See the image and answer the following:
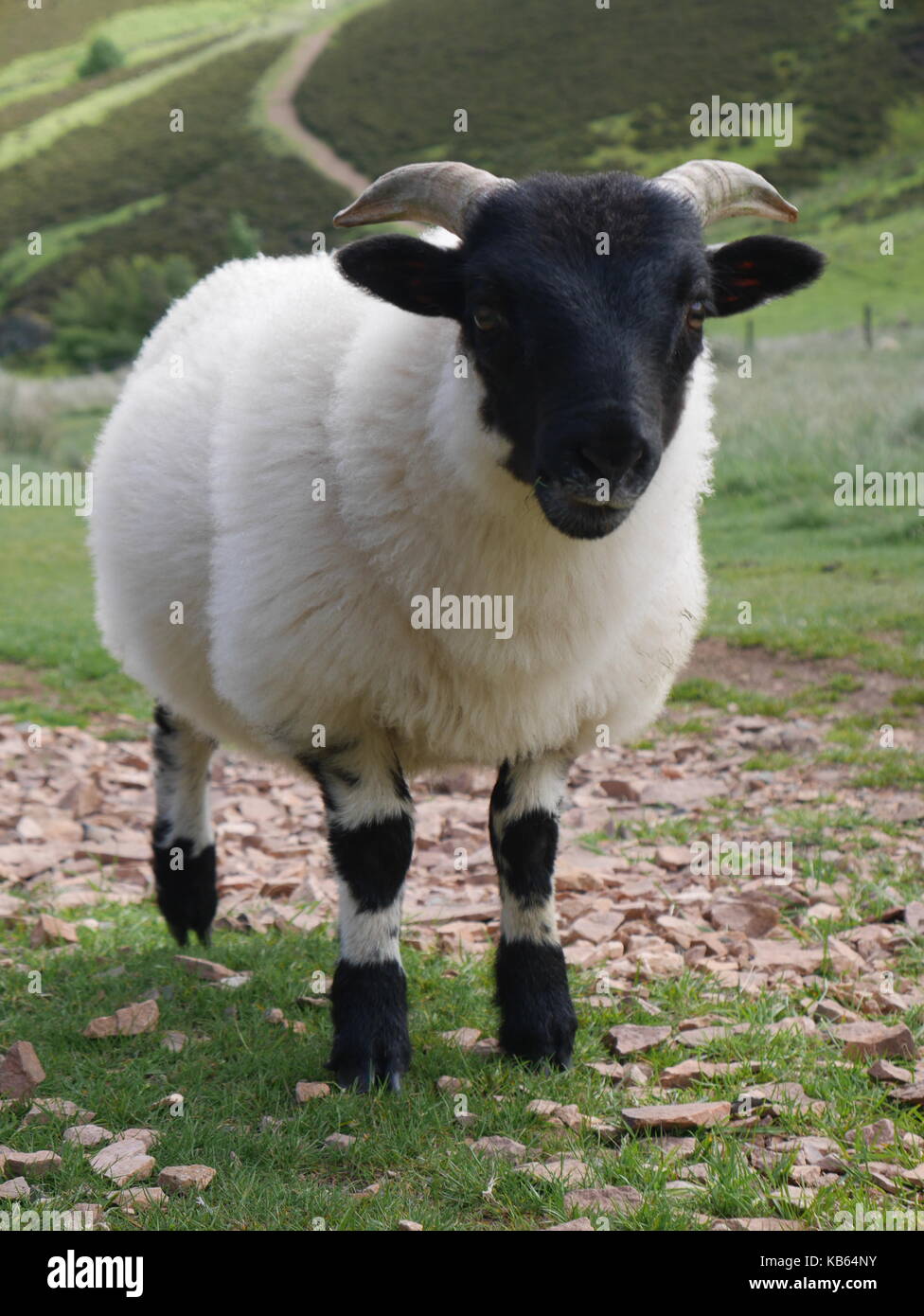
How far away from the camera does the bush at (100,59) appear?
7019 cm

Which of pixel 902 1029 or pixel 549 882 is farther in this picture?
pixel 549 882

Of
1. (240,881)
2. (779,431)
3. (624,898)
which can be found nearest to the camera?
(624,898)

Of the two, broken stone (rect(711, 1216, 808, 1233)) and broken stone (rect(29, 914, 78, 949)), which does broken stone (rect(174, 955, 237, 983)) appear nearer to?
broken stone (rect(29, 914, 78, 949))

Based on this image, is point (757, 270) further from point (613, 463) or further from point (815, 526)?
point (815, 526)

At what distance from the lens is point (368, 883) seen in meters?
4.01

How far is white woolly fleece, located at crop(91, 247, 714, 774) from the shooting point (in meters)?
3.75

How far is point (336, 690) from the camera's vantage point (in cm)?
392

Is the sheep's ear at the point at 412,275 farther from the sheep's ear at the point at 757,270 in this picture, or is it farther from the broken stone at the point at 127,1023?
the broken stone at the point at 127,1023

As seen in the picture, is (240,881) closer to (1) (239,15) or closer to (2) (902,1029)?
(2) (902,1029)

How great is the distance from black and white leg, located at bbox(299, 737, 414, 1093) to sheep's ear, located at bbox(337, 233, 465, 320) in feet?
4.37

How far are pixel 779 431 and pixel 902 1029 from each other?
40.2 ft

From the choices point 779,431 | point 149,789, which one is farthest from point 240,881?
point 779,431

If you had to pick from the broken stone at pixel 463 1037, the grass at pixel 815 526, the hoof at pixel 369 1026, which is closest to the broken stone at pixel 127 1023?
the hoof at pixel 369 1026
